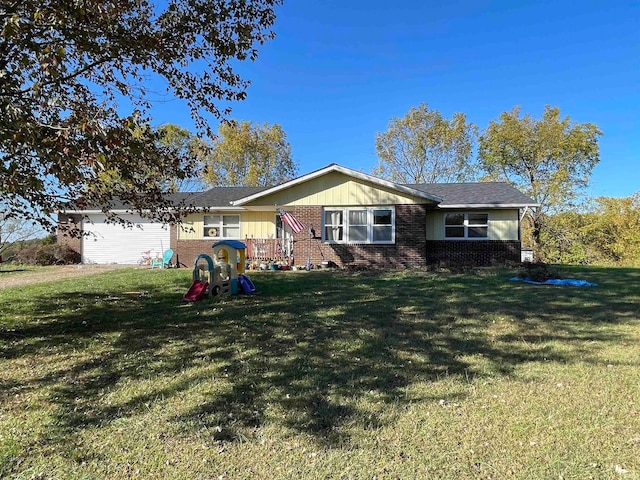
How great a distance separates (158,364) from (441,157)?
32.6 meters

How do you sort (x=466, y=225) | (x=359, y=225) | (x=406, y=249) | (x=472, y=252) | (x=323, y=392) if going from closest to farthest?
(x=323, y=392), (x=406, y=249), (x=359, y=225), (x=472, y=252), (x=466, y=225)

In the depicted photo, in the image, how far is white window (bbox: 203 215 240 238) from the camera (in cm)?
1894

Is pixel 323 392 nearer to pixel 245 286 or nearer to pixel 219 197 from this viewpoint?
pixel 245 286

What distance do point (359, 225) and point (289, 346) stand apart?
11443 mm

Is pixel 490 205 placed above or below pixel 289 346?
above

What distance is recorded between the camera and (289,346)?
5273 mm

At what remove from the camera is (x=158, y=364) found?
15.2ft

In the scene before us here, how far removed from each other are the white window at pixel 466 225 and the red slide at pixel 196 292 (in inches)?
450

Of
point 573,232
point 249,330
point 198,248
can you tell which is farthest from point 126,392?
point 573,232

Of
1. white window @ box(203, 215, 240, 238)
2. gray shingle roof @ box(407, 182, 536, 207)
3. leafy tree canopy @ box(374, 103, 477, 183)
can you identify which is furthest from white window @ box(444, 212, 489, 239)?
leafy tree canopy @ box(374, 103, 477, 183)

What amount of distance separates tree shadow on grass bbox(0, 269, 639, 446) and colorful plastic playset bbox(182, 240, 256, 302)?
1.35ft

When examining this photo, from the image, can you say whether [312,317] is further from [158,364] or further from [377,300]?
[158,364]

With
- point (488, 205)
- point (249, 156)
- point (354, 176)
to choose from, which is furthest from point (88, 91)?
point (249, 156)

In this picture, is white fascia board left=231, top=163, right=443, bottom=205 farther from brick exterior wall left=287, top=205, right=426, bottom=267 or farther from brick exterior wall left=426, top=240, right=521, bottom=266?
brick exterior wall left=426, top=240, right=521, bottom=266
